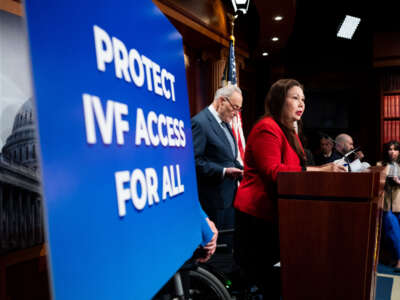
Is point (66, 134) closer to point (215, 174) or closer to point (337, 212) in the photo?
point (337, 212)

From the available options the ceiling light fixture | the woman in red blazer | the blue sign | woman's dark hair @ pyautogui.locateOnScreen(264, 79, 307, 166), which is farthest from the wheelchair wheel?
the ceiling light fixture

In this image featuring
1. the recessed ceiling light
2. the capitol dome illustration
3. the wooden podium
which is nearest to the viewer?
the capitol dome illustration

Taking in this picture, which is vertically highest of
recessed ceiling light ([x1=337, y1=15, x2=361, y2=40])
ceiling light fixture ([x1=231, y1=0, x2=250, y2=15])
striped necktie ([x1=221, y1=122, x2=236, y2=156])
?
recessed ceiling light ([x1=337, y1=15, x2=361, y2=40])

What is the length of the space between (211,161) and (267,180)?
0.75 meters

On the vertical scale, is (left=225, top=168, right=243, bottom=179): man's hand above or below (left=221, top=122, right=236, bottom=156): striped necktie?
below

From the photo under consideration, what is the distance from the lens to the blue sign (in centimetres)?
30

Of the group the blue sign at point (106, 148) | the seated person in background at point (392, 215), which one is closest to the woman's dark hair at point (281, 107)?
the blue sign at point (106, 148)

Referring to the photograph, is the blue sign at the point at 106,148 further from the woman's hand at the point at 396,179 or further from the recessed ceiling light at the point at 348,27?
the recessed ceiling light at the point at 348,27

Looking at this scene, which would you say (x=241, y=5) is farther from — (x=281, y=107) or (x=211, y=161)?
(x=281, y=107)

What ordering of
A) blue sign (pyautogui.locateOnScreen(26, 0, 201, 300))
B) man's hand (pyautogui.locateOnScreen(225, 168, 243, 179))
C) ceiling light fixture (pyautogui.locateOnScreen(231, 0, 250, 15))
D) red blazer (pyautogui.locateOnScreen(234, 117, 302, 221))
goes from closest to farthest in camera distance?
blue sign (pyautogui.locateOnScreen(26, 0, 201, 300)) → red blazer (pyautogui.locateOnScreen(234, 117, 302, 221)) → man's hand (pyautogui.locateOnScreen(225, 168, 243, 179)) → ceiling light fixture (pyautogui.locateOnScreen(231, 0, 250, 15))

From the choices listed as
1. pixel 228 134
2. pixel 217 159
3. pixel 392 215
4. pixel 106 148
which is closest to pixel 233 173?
pixel 217 159

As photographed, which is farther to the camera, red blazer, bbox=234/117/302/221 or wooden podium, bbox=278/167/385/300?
red blazer, bbox=234/117/302/221

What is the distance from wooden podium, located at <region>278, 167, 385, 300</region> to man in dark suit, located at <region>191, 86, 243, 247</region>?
0.64 m

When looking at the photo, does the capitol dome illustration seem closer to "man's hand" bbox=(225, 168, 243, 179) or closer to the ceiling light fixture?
"man's hand" bbox=(225, 168, 243, 179)
